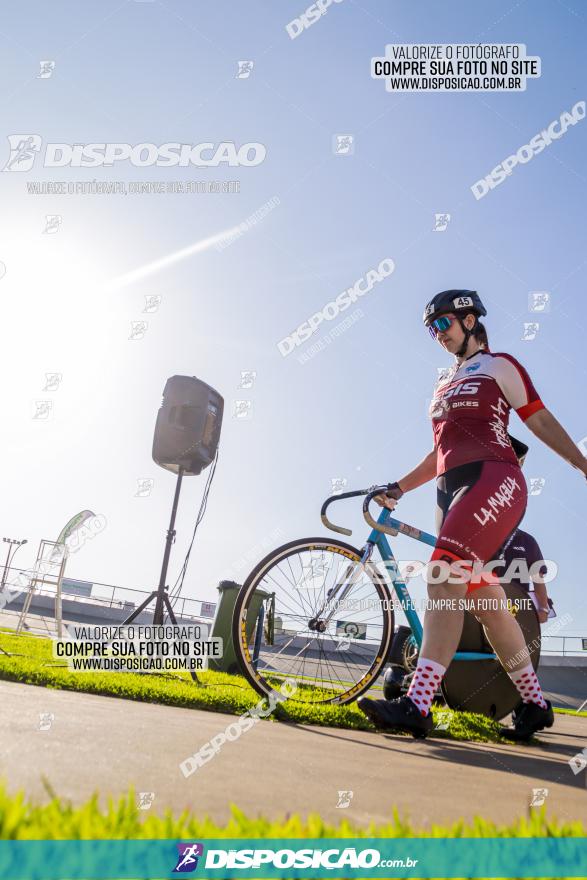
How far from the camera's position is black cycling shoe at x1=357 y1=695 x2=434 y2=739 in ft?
7.25

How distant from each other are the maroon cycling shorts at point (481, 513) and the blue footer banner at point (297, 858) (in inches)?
62.4

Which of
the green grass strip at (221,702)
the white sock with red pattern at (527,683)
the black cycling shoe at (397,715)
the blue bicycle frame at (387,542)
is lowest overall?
the green grass strip at (221,702)

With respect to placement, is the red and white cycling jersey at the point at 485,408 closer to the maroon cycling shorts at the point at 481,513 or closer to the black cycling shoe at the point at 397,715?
the maroon cycling shorts at the point at 481,513

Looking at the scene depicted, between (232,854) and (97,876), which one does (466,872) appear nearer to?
(232,854)

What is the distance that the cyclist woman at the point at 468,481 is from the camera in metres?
2.34

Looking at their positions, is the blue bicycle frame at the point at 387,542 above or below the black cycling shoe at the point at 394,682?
above

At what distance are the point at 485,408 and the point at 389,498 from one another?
2.56ft

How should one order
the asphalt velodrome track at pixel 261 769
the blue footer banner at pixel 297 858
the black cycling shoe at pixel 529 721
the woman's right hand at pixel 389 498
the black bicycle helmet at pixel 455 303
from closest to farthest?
the blue footer banner at pixel 297 858 → the asphalt velodrome track at pixel 261 769 → the black cycling shoe at pixel 529 721 → the black bicycle helmet at pixel 455 303 → the woman's right hand at pixel 389 498

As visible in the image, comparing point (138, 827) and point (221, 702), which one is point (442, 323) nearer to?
point (221, 702)

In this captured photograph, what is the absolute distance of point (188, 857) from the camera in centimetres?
76

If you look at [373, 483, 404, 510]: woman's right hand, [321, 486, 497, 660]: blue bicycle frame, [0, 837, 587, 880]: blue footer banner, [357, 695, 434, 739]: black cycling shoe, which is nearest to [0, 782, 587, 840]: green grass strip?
[0, 837, 587, 880]: blue footer banner

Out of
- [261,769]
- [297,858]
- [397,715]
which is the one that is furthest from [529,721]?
[297,858]

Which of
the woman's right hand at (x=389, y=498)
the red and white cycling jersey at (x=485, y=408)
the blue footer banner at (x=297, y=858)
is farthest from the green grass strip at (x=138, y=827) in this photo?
the woman's right hand at (x=389, y=498)

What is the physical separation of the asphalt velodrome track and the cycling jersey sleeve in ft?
5.04
